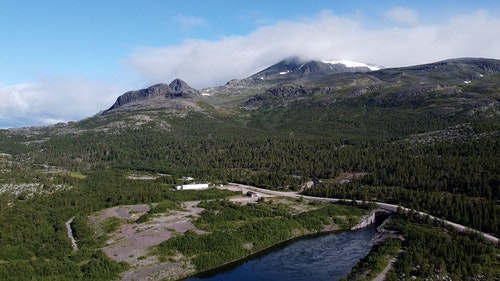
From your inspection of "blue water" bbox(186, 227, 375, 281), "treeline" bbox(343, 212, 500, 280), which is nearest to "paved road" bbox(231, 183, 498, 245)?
"treeline" bbox(343, 212, 500, 280)

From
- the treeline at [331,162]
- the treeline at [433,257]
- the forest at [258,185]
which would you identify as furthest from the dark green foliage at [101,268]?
the treeline at [331,162]

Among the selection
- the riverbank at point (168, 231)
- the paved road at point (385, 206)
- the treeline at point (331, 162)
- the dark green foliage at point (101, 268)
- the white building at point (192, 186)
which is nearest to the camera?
the dark green foliage at point (101, 268)

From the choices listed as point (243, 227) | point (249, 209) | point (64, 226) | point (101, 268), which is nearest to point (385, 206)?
point (249, 209)

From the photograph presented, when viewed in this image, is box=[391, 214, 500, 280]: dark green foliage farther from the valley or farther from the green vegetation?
the green vegetation

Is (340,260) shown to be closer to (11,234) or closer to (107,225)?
(107,225)

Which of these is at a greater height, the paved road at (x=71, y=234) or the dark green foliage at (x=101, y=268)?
the paved road at (x=71, y=234)

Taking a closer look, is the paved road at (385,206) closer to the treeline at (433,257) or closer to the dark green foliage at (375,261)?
the treeline at (433,257)

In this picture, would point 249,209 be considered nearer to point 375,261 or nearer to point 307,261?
point 307,261
